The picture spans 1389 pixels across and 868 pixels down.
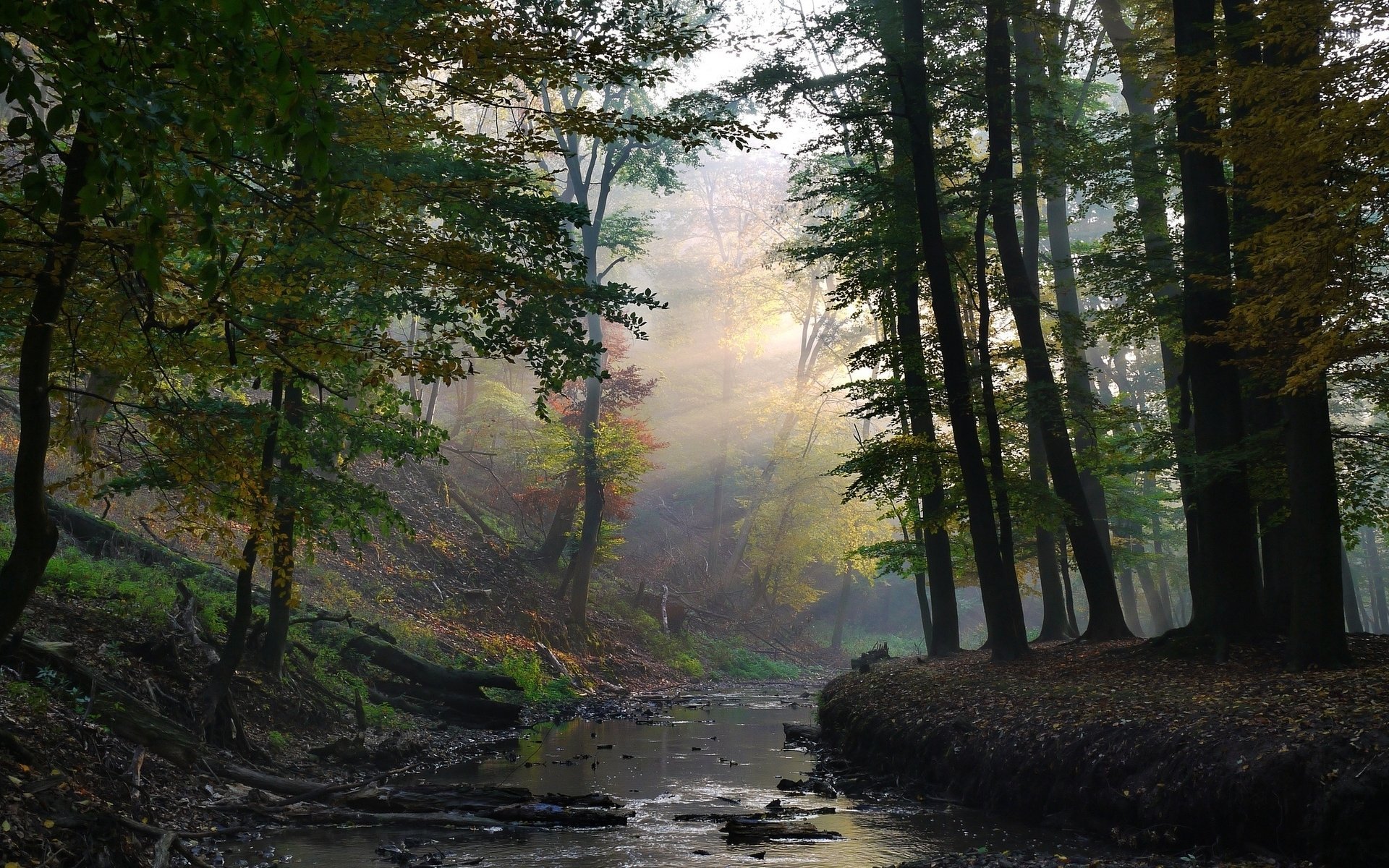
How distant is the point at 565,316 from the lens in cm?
1036

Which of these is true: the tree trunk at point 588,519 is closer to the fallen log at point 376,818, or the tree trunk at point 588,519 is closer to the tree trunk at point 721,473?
the tree trunk at point 721,473

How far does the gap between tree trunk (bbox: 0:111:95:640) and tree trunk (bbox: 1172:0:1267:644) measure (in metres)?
11.3

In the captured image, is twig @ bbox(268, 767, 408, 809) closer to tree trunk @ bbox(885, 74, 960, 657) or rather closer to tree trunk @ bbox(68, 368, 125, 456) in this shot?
tree trunk @ bbox(68, 368, 125, 456)

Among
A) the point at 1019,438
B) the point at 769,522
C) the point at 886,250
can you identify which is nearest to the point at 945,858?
the point at 886,250

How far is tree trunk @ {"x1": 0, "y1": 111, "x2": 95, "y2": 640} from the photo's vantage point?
493 centimetres

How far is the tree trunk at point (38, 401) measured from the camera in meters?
4.93

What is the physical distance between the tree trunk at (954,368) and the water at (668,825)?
3.91 metres

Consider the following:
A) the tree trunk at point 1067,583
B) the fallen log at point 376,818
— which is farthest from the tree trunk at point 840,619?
the fallen log at point 376,818

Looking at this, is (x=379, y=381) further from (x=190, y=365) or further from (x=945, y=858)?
(x=945, y=858)

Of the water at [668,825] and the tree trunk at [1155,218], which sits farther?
the tree trunk at [1155,218]

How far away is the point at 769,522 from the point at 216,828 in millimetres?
34138

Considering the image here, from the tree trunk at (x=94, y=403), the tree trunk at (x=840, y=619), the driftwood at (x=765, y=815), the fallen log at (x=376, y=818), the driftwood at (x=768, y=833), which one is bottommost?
the tree trunk at (x=840, y=619)

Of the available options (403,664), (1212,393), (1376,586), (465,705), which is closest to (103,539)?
(403,664)

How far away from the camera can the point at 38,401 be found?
17.2 ft
